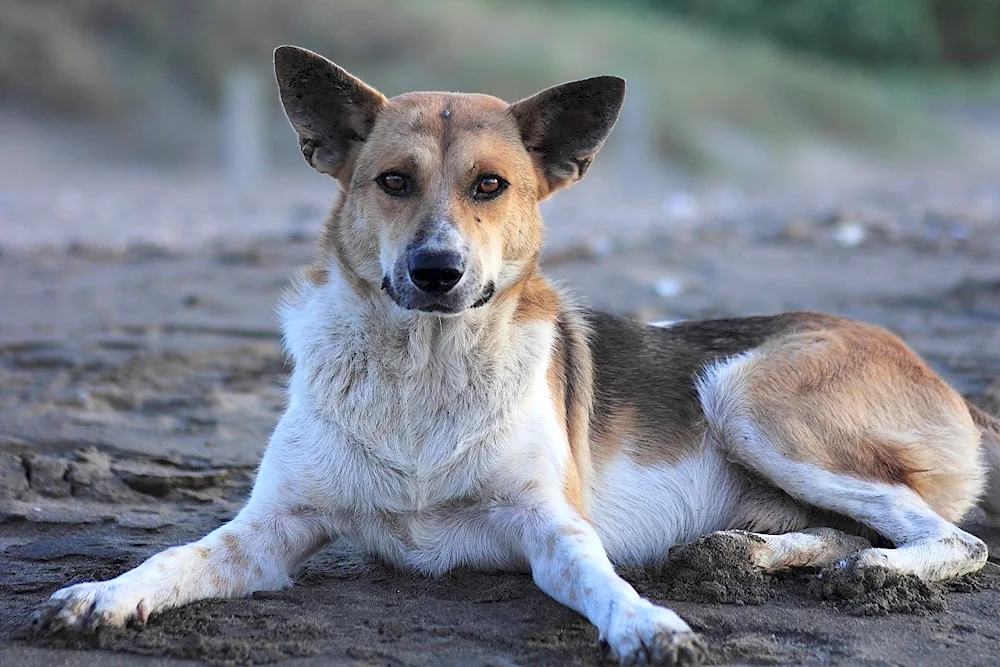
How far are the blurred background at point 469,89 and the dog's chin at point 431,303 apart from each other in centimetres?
897

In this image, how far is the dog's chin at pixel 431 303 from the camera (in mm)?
3629

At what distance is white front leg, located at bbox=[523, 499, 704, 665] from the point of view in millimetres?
2986

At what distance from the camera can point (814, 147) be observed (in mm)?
26188

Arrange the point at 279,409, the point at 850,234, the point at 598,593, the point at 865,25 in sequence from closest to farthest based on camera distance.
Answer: the point at 598,593
the point at 279,409
the point at 850,234
the point at 865,25

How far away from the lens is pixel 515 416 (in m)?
3.85

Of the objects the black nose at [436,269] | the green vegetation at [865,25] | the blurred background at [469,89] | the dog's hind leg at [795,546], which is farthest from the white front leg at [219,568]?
the green vegetation at [865,25]

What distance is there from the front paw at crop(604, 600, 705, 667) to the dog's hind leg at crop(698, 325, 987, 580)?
1.12 meters

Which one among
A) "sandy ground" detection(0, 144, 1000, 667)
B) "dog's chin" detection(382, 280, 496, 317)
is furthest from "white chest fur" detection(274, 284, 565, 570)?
"sandy ground" detection(0, 144, 1000, 667)

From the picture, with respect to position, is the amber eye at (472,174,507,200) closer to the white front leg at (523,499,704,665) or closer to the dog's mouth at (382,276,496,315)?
the dog's mouth at (382,276,496,315)

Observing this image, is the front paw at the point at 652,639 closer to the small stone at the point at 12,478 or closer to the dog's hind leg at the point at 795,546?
the dog's hind leg at the point at 795,546

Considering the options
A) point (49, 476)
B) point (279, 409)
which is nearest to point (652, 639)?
point (49, 476)

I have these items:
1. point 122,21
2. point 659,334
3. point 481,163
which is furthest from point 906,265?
point 122,21

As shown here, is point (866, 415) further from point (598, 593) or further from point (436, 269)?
point (436, 269)

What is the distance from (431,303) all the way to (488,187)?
0.50 meters
